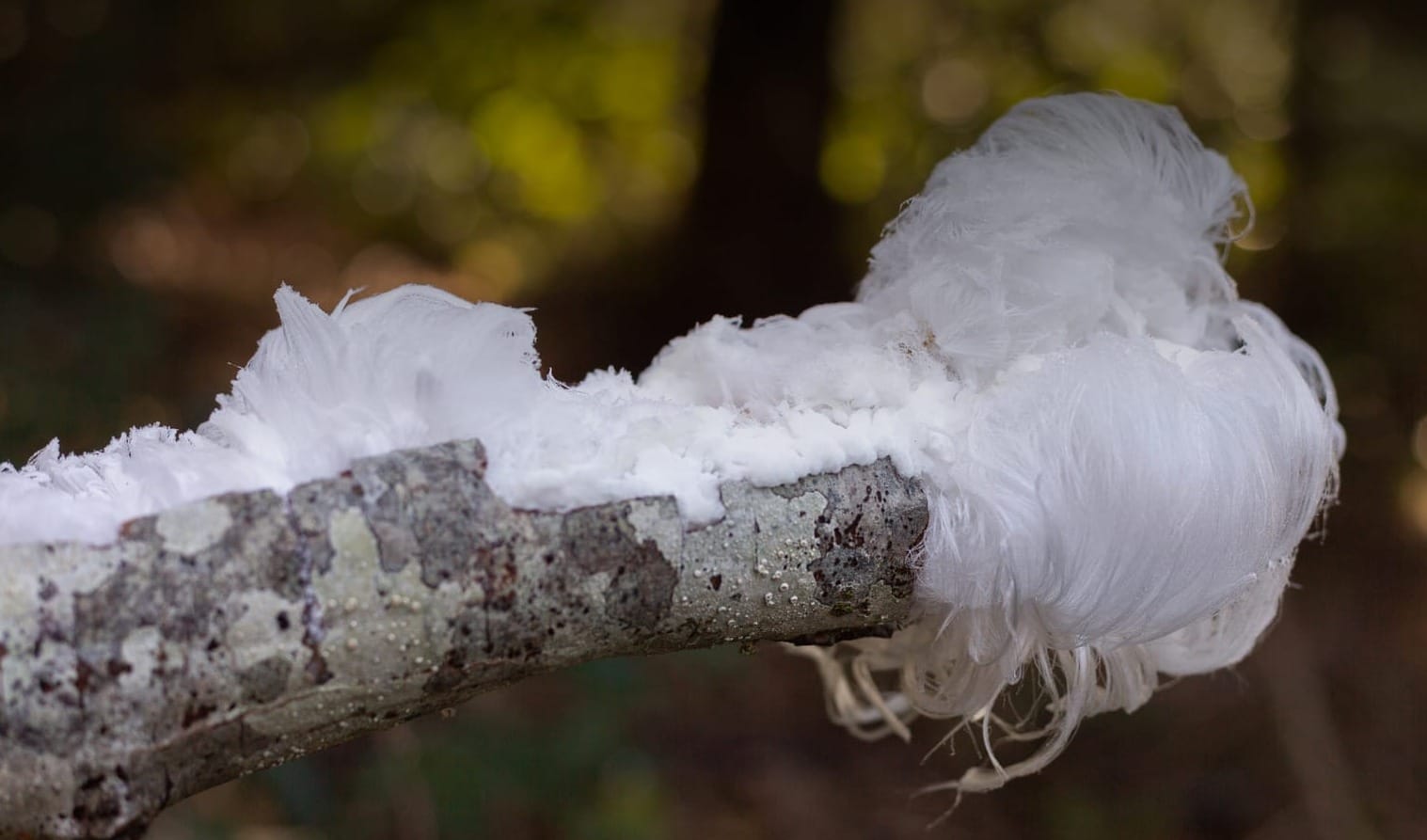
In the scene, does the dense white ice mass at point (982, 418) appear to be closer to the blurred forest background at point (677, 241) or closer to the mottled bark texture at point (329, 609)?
the mottled bark texture at point (329, 609)

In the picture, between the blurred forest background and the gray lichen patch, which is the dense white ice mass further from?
the blurred forest background

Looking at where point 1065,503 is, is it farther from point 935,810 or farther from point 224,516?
point 935,810

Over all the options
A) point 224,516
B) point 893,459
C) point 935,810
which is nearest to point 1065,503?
point 893,459

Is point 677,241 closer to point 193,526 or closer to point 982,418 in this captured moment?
point 982,418

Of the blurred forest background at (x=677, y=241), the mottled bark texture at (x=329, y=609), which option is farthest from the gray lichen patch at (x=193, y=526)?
the blurred forest background at (x=677, y=241)

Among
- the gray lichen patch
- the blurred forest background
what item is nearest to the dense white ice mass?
the gray lichen patch

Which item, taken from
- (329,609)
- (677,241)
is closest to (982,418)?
(329,609)
